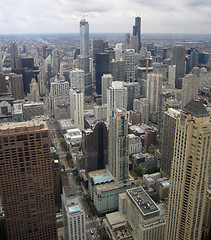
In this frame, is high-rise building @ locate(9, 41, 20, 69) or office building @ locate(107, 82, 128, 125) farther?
high-rise building @ locate(9, 41, 20, 69)

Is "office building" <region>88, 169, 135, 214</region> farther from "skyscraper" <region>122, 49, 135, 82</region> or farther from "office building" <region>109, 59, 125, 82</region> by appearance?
"skyscraper" <region>122, 49, 135, 82</region>

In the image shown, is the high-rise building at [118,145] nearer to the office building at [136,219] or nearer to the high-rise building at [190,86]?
the office building at [136,219]

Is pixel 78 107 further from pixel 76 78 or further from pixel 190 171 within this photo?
pixel 190 171

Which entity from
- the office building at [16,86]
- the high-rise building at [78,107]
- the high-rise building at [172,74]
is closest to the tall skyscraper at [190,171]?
the high-rise building at [78,107]

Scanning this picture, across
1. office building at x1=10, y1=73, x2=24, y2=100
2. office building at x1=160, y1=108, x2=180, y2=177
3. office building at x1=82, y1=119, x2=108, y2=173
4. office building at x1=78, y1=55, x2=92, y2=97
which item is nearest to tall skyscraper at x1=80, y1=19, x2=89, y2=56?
office building at x1=78, y1=55, x2=92, y2=97

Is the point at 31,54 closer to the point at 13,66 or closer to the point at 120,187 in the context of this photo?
the point at 13,66

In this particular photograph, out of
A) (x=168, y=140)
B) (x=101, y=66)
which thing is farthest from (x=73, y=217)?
(x=101, y=66)
